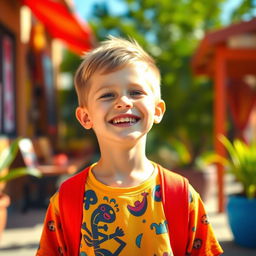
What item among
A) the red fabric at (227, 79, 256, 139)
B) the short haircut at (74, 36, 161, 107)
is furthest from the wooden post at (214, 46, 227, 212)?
the short haircut at (74, 36, 161, 107)

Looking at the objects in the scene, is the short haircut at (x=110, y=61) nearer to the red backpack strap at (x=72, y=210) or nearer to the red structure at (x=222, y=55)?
the red backpack strap at (x=72, y=210)

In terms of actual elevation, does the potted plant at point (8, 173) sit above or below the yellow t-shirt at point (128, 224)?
below

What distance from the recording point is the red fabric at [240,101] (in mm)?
10555

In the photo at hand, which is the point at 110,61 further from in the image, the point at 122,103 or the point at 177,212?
the point at 177,212

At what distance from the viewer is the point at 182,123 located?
13.3 metres

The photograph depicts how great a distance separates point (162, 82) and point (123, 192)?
971 cm

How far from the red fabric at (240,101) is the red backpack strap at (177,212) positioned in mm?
9042

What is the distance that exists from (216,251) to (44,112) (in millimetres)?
8803

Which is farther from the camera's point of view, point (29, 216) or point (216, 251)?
point (29, 216)

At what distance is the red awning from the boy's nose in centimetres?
486

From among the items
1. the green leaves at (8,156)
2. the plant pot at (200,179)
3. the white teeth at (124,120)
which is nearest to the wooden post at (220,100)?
the plant pot at (200,179)

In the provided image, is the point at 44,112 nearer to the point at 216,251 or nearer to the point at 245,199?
the point at 245,199

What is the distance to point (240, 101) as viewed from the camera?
10.7m

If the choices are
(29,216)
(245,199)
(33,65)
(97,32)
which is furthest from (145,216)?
(97,32)
